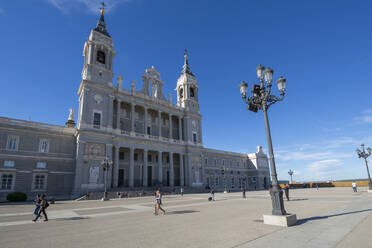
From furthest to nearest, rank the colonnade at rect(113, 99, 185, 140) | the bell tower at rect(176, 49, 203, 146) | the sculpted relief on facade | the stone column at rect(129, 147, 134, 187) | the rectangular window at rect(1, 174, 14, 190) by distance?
the bell tower at rect(176, 49, 203, 146) → the colonnade at rect(113, 99, 185, 140) → the stone column at rect(129, 147, 134, 187) → the sculpted relief on facade → the rectangular window at rect(1, 174, 14, 190)

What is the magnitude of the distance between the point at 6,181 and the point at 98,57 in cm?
2399

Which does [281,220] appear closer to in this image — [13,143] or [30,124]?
[13,143]

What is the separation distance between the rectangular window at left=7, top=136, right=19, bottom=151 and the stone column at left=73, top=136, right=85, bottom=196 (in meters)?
7.50

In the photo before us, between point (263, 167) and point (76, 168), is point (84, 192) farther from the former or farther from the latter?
point (263, 167)

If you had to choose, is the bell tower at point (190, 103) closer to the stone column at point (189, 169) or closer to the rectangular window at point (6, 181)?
the stone column at point (189, 169)

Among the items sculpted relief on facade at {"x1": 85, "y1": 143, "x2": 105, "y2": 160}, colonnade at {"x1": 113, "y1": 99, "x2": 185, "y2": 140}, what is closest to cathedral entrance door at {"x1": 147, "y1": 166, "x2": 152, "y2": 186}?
colonnade at {"x1": 113, "y1": 99, "x2": 185, "y2": 140}

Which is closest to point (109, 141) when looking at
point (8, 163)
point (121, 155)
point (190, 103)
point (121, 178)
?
point (121, 155)

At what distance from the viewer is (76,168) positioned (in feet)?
99.3

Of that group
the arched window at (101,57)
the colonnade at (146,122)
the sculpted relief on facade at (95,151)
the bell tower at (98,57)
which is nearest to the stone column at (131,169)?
the colonnade at (146,122)

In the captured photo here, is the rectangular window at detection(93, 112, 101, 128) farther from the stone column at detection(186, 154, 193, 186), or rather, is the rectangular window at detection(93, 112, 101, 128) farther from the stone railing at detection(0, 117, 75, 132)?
the stone column at detection(186, 154, 193, 186)

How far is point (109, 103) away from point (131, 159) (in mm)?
10790

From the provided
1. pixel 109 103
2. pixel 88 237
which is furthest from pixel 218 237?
pixel 109 103

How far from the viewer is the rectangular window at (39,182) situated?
2888cm

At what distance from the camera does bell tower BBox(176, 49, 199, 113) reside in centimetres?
5246
